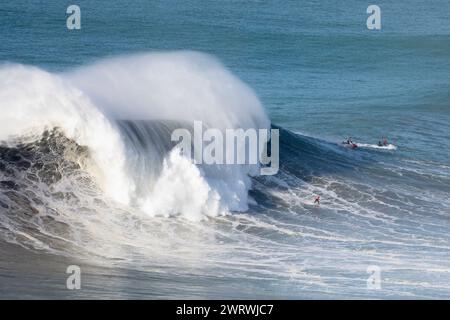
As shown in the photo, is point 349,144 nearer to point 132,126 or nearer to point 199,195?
point 132,126

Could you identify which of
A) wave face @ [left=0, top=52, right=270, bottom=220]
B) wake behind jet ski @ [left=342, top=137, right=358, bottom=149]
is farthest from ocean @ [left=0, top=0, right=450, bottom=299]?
wake behind jet ski @ [left=342, top=137, right=358, bottom=149]

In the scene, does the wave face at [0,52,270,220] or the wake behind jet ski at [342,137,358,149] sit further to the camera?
the wake behind jet ski at [342,137,358,149]

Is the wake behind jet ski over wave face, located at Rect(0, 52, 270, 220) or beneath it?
beneath

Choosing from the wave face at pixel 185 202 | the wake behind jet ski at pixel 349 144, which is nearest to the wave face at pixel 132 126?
the wave face at pixel 185 202

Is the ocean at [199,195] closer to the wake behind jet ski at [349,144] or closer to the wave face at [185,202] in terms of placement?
the wave face at [185,202]

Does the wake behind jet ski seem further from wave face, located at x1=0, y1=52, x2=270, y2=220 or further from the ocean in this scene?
wave face, located at x1=0, y1=52, x2=270, y2=220

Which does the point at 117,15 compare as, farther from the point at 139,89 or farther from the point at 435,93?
the point at 139,89
